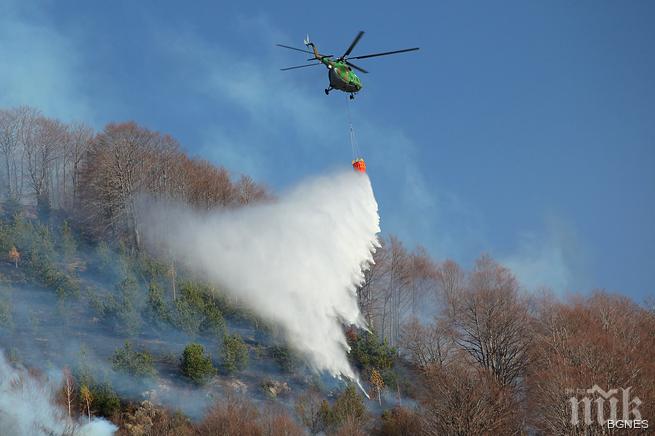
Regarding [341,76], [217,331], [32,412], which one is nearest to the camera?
[32,412]

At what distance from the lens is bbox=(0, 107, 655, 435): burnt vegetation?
160ft

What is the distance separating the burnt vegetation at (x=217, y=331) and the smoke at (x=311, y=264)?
2.12 metres

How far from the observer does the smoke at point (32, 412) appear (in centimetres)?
4050

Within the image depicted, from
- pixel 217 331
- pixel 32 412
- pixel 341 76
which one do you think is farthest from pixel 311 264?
pixel 32 412

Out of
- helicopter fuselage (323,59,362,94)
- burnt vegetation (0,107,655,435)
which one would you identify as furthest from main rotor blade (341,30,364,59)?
burnt vegetation (0,107,655,435)

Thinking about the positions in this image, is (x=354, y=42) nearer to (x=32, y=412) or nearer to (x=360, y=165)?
(x=360, y=165)

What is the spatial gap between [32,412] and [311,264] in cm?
2775

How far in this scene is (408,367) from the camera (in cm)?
6912

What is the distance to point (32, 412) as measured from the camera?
41719 millimetres

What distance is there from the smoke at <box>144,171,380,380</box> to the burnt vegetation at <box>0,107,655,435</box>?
2.12 m

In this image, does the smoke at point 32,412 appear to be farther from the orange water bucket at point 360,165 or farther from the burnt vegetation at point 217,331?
the orange water bucket at point 360,165

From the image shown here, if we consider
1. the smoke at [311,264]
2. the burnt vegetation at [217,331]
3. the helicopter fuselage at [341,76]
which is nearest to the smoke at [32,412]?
the burnt vegetation at [217,331]

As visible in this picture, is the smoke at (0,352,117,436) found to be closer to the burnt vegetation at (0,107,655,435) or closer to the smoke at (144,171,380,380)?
the burnt vegetation at (0,107,655,435)

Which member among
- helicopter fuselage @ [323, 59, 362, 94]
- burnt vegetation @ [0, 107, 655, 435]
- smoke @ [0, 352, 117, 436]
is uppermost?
helicopter fuselage @ [323, 59, 362, 94]
